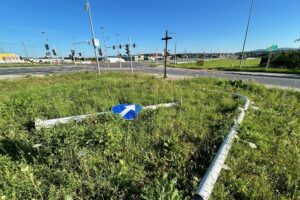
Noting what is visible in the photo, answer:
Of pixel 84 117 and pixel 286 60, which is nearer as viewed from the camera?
pixel 84 117

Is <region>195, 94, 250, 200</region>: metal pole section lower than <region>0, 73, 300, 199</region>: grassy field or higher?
higher

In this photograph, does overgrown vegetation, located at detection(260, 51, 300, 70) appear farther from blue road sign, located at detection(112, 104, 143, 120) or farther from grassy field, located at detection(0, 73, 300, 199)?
blue road sign, located at detection(112, 104, 143, 120)

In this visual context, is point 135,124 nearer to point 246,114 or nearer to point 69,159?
point 69,159

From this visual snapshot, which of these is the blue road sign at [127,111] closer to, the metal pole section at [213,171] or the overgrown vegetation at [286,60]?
the metal pole section at [213,171]

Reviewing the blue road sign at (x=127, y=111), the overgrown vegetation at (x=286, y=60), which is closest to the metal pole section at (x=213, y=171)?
the blue road sign at (x=127, y=111)

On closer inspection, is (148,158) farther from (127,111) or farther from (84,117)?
(84,117)

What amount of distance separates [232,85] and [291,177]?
788 centimetres

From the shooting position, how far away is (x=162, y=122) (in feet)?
14.0

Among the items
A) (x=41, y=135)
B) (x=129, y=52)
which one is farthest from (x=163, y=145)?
Answer: (x=129, y=52)

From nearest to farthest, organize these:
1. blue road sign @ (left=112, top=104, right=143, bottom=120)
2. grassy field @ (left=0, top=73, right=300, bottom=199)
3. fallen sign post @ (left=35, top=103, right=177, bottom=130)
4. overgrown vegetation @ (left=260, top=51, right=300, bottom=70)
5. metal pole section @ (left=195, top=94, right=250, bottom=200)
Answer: metal pole section @ (left=195, top=94, right=250, bottom=200), grassy field @ (left=0, top=73, right=300, bottom=199), fallen sign post @ (left=35, top=103, right=177, bottom=130), blue road sign @ (left=112, top=104, right=143, bottom=120), overgrown vegetation @ (left=260, top=51, right=300, bottom=70)

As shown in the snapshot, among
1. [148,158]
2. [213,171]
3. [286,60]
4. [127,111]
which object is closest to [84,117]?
[127,111]

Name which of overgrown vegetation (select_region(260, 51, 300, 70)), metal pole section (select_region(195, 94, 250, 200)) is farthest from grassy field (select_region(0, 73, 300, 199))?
overgrown vegetation (select_region(260, 51, 300, 70))

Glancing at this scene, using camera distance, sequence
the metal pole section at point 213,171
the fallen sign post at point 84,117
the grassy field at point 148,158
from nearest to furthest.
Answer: the metal pole section at point 213,171 → the grassy field at point 148,158 → the fallen sign post at point 84,117

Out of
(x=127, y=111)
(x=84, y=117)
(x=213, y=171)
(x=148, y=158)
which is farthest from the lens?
(x=127, y=111)
